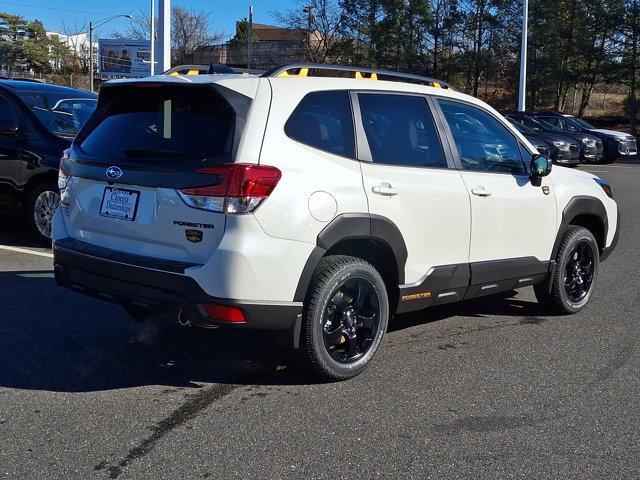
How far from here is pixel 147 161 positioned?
4246mm

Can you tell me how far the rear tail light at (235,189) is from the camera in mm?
3887

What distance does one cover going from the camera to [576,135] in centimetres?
2425

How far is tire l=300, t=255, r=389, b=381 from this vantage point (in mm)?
4238

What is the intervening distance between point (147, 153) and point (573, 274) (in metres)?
3.83

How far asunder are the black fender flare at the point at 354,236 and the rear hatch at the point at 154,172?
22.2 inches

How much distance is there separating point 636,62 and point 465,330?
37704 mm

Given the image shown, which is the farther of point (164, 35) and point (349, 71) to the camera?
point (164, 35)

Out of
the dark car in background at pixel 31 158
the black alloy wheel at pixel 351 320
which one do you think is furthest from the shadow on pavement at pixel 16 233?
the black alloy wheel at pixel 351 320

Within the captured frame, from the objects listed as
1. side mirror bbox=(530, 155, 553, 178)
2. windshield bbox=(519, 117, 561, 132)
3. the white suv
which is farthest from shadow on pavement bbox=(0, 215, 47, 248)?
windshield bbox=(519, 117, 561, 132)

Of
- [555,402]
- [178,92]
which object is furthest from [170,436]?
[555,402]

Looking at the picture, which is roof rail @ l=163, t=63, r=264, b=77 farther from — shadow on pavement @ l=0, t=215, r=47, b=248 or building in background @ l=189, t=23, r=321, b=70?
building in background @ l=189, t=23, r=321, b=70

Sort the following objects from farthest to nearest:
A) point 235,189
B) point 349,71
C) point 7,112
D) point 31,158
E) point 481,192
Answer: point 7,112
point 31,158
point 481,192
point 349,71
point 235,189

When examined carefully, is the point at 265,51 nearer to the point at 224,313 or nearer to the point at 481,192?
the point at 481,192

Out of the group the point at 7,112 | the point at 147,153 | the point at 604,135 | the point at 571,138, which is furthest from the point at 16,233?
the point at 604,135
